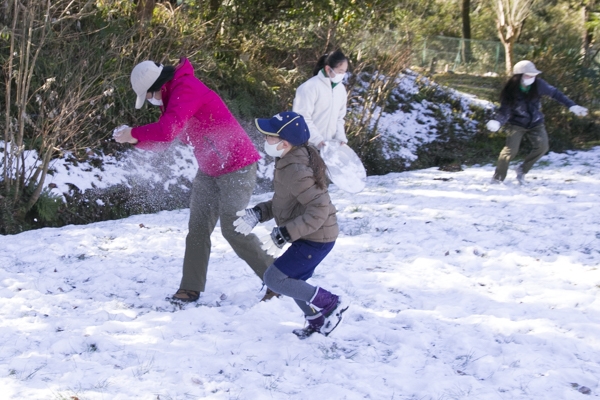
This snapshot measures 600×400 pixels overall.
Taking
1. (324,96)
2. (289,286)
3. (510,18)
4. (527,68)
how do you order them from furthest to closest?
1. (510,18)
2. (527,68)
3. (324,96)
4. (289,286)

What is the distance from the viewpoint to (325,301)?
3.86 m

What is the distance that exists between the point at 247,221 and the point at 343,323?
1.05 m

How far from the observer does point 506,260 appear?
18.7ft

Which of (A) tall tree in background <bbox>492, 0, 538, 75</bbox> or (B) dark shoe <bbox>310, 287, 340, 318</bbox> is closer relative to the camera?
(B) dark shoe <bbox>310, 287, 340, 318</bbox>

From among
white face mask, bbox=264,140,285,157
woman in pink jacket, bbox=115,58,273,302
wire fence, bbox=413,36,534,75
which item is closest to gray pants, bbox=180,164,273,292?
woman in pink jacket, bbox=115,58,273,302

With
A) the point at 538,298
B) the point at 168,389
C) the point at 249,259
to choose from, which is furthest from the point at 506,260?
the point at 168,389

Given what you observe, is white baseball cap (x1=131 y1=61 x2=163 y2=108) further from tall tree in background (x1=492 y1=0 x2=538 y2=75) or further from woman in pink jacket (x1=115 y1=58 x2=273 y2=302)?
tall tree in background (x1=492 y1=0 x2=538 y2=75)

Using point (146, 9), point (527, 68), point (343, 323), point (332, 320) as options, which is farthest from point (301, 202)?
point (146, 9)

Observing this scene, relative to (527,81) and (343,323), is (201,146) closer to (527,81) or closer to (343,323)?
(343,323)

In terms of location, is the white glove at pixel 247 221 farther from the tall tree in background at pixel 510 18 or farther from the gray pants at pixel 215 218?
the tall tree in background at pixel 510 18

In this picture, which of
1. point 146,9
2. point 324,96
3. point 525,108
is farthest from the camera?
point 146,9

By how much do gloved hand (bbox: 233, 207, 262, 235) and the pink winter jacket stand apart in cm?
61

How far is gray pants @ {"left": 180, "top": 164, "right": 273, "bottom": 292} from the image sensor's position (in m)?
4.42

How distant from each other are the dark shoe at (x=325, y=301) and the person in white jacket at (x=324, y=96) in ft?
6.41
